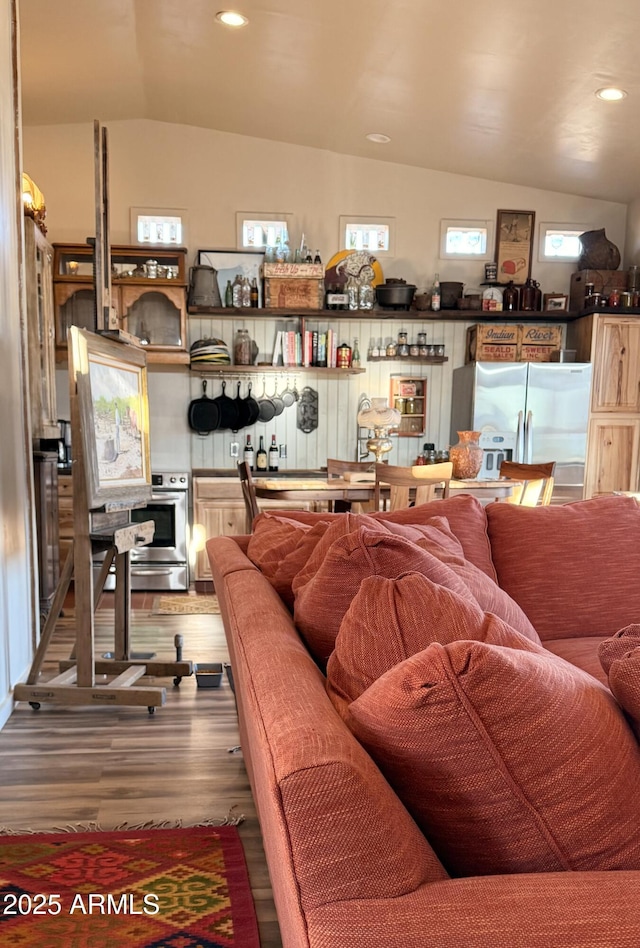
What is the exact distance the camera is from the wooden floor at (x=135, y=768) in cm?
207

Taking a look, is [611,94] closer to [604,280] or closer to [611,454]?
[604,280]

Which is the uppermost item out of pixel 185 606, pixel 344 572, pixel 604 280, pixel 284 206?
pixel 284 206

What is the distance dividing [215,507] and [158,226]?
229 cm

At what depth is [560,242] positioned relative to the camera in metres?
5.78

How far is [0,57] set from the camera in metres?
2.89

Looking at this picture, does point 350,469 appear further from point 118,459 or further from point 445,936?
point 445,936

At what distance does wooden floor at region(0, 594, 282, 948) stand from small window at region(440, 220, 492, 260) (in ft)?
13.2

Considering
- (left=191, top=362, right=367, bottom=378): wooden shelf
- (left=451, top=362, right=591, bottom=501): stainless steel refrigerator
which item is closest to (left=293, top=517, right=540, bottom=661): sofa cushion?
(left=451, top=362, right=591, bottom=501): stainless steel refrigerator

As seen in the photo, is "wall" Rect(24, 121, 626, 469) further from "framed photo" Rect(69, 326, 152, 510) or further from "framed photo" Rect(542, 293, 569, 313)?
"framed photo" Rect(69, 326, 152, 510)

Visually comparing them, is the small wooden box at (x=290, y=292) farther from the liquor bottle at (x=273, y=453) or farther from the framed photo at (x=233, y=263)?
the liquor bottle at (x=273, y=453)

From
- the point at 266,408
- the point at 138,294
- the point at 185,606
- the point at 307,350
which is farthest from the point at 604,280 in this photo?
the point at 185,606

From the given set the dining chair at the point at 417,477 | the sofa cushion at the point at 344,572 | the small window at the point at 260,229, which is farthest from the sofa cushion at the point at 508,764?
the small window at the point at 260,229

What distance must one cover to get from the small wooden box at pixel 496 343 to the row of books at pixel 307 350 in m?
1.14

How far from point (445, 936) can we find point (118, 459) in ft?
8.57
